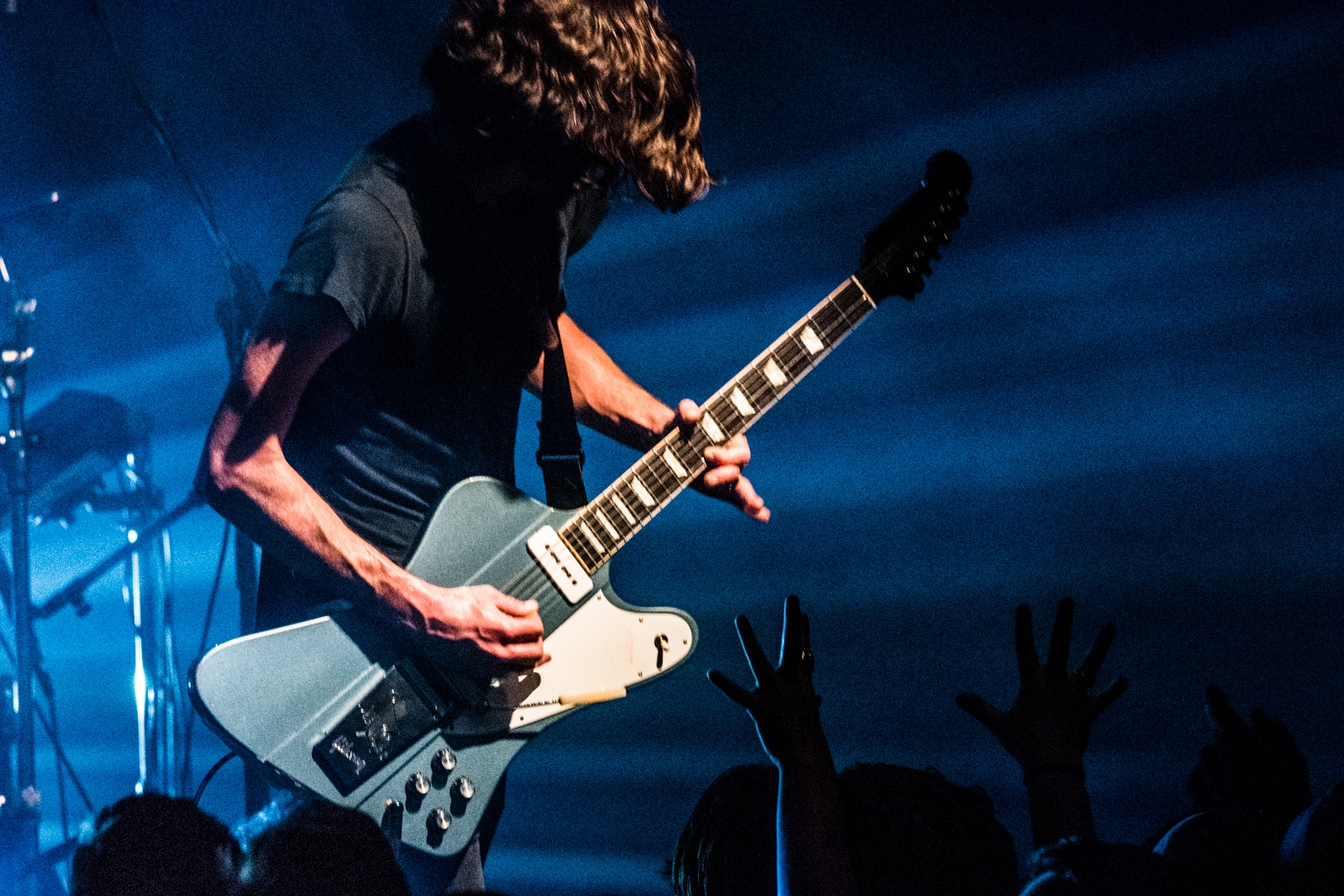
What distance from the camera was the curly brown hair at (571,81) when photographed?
1.97 m

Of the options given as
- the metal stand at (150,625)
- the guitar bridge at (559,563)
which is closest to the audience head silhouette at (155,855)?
the guitar bridge at (559,563)

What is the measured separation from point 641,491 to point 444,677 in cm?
51

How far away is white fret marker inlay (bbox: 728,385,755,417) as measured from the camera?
2199mm

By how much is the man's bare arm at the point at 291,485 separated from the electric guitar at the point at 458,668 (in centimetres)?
6

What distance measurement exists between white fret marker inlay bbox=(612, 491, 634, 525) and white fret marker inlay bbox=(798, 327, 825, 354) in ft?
1.62

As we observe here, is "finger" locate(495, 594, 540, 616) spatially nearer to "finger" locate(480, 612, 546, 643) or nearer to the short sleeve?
"finger" locate(480, 612, 546, 643)

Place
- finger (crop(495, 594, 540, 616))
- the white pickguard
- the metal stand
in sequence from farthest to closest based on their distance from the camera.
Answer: the metal stand, the white pickguard, finger (crop(495, 594, 540, 616))

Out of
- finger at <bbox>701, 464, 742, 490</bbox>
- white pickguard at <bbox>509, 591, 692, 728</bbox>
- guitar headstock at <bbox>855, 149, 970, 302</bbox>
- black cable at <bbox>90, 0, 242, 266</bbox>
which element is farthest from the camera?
black cable at <bbox>90, 0, 242, 266</bbox>

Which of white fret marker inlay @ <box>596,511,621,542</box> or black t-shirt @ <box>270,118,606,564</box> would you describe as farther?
white fret marker inlay @ <box>596,511,621,542</box>

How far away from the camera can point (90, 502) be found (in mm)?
3369

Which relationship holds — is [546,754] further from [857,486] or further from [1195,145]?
[1195,145]

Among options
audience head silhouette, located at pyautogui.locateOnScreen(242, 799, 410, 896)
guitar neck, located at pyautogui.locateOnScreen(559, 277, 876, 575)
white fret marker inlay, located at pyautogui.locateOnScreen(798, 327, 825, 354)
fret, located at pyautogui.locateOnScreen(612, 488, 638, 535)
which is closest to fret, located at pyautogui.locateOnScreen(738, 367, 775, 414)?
guitar neck, located at pyautogui.locateOnScreen(559, 277, 876, 575)

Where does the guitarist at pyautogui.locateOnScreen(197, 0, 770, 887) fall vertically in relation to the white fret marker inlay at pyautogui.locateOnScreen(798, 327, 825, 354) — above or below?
above

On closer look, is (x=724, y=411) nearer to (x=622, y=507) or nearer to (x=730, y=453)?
(x=730, y=453)
